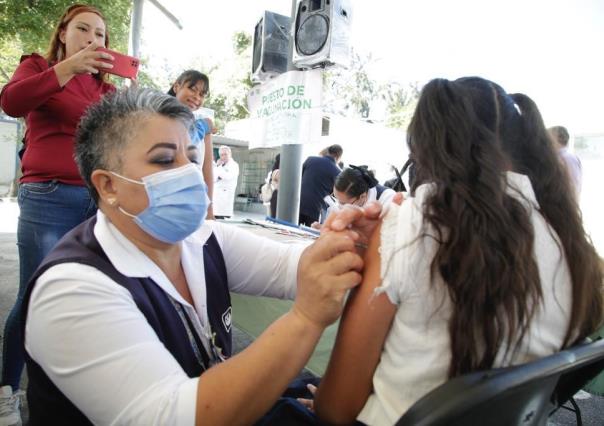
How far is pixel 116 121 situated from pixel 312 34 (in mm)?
2279

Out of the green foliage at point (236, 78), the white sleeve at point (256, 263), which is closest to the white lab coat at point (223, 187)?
the white sleeve at point (256, 263)

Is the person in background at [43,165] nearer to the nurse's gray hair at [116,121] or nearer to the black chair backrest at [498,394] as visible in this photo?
the nurse's gray hair at [116,121]

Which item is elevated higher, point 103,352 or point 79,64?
point 79,64

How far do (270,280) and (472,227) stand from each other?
716mm

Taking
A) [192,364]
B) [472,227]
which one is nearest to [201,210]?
[192,364]

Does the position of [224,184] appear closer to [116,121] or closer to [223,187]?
[223,187]

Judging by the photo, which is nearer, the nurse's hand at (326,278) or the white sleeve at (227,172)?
the nurse's hand at (326,278)

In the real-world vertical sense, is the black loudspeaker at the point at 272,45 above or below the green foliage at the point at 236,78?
below

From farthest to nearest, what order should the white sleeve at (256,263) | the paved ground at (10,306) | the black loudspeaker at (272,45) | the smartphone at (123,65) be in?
1. the black loudspeaker at (272,45)
2. the paved ground at (10,306)
3. the smartphone at (123,65)
4. the white sleeve at (256,263)

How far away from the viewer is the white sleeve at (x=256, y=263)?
4.40ft

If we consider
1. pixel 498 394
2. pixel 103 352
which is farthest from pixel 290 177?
pixel 498 394

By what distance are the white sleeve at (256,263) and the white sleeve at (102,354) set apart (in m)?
0.51

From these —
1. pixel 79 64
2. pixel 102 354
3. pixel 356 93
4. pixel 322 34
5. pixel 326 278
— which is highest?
pixel 356 93

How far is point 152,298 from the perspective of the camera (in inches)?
→ 37.4
